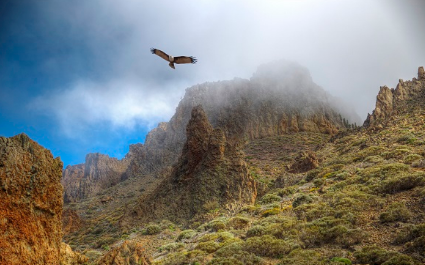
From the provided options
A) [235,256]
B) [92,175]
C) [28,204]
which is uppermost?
[92,175]

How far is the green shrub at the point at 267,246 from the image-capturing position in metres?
13.0

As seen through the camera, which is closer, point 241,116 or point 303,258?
point 303,258

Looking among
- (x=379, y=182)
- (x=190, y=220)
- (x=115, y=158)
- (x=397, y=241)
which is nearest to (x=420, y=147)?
(x=379, y=182)

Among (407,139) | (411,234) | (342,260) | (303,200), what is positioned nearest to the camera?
(342,260)

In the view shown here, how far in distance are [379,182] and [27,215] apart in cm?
1990

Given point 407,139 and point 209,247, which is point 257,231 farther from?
point 407,139

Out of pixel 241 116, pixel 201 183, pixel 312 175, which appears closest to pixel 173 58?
pixel 201 183

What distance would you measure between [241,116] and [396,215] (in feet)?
239

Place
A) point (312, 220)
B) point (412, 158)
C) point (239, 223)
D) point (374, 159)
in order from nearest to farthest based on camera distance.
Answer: point (312, 220) < point (239, 223) < point (412, 158) < point (374, 159)

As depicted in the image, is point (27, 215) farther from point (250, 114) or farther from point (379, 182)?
point (250, 114)

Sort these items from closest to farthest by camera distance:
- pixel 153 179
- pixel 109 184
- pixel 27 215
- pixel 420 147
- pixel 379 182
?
pixel 27 215 → pixel 379 182 → pixel 420 147 → pixel 153 179 → pixel 109 184

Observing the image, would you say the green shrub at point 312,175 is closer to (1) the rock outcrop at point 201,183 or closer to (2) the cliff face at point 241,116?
(1) the rock outcrop at point 201,183

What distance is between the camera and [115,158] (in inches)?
3969

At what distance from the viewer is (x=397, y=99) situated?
51.8m
